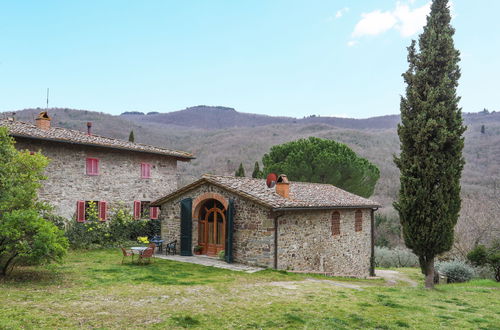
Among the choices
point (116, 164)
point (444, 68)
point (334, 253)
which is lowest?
point (334, 253)

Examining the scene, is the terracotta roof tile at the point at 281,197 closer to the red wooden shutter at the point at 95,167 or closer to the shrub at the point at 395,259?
the red wooden shutter at the point at 95,167

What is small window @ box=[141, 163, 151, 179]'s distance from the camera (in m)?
22.4

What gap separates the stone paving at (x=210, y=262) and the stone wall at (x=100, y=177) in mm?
5968

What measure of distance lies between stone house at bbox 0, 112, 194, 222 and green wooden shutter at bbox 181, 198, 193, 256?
6102 mm

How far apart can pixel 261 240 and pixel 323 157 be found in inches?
642

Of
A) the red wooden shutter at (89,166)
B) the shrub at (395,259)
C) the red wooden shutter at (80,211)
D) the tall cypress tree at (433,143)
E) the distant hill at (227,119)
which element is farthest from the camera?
the distant hill at (227,119)

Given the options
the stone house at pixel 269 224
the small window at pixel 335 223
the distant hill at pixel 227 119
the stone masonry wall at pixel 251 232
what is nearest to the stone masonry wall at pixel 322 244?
the stone house at pixel 269 224

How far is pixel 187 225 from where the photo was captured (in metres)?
16.6

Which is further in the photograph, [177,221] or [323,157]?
[323,157]

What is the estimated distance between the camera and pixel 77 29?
23219 mm

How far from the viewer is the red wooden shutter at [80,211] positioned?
63.9 feet

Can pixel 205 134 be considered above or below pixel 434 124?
above

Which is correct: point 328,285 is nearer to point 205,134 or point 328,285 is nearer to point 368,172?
point 368,172

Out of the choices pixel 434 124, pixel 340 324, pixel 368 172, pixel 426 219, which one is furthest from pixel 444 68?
pixel 368 172
